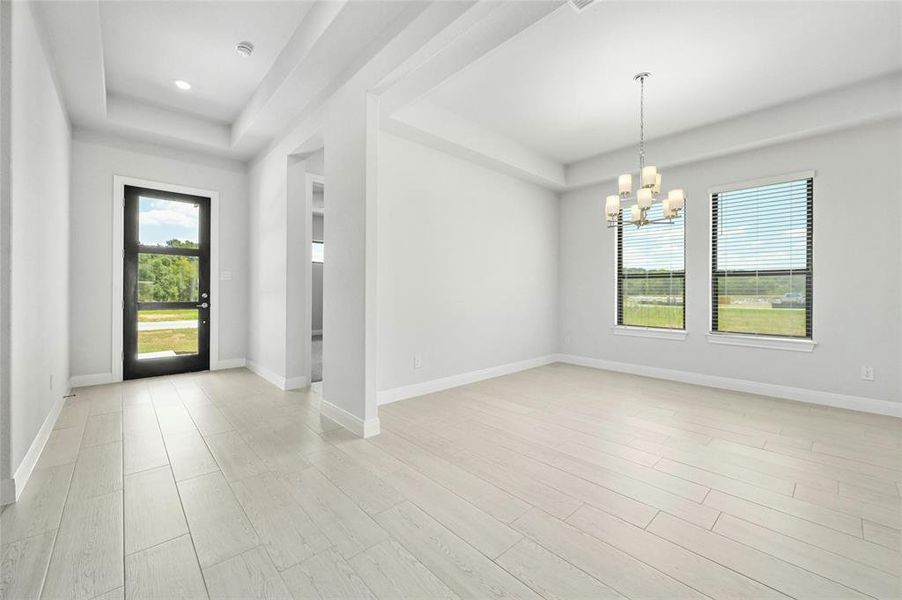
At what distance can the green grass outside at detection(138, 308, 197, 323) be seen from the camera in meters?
4.47

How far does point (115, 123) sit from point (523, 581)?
209 inches

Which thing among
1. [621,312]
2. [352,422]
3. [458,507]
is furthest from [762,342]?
[352,422]

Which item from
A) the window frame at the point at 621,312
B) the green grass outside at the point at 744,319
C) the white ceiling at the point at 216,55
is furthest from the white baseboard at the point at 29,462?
the green grass outside at the point at 744,319

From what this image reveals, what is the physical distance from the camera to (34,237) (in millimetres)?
2436

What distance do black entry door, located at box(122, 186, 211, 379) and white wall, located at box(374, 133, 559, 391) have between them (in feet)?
8.96

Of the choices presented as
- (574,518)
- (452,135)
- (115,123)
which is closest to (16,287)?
(115,123)

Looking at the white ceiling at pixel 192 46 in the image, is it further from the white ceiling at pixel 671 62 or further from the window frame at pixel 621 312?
the window frame at pixel 621 312

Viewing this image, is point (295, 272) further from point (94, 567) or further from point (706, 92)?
point (706, 92)

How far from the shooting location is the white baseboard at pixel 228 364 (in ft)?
15.9

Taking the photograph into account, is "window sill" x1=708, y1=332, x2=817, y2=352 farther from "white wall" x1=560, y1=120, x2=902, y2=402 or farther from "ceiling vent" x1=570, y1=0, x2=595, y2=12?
"ceiling vent" x1=570, y1=0, x2=595, y2=12

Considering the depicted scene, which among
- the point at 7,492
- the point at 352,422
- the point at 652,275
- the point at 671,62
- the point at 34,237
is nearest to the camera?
the point at 7,492

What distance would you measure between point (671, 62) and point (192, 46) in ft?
12.8

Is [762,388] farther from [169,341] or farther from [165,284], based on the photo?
[165,284]

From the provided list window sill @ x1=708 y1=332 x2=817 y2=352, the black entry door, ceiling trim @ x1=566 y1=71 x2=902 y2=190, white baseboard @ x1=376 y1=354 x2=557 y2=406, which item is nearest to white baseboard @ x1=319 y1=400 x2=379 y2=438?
white baseboard @ x1=376 y1=354 x2=557 y2=406
